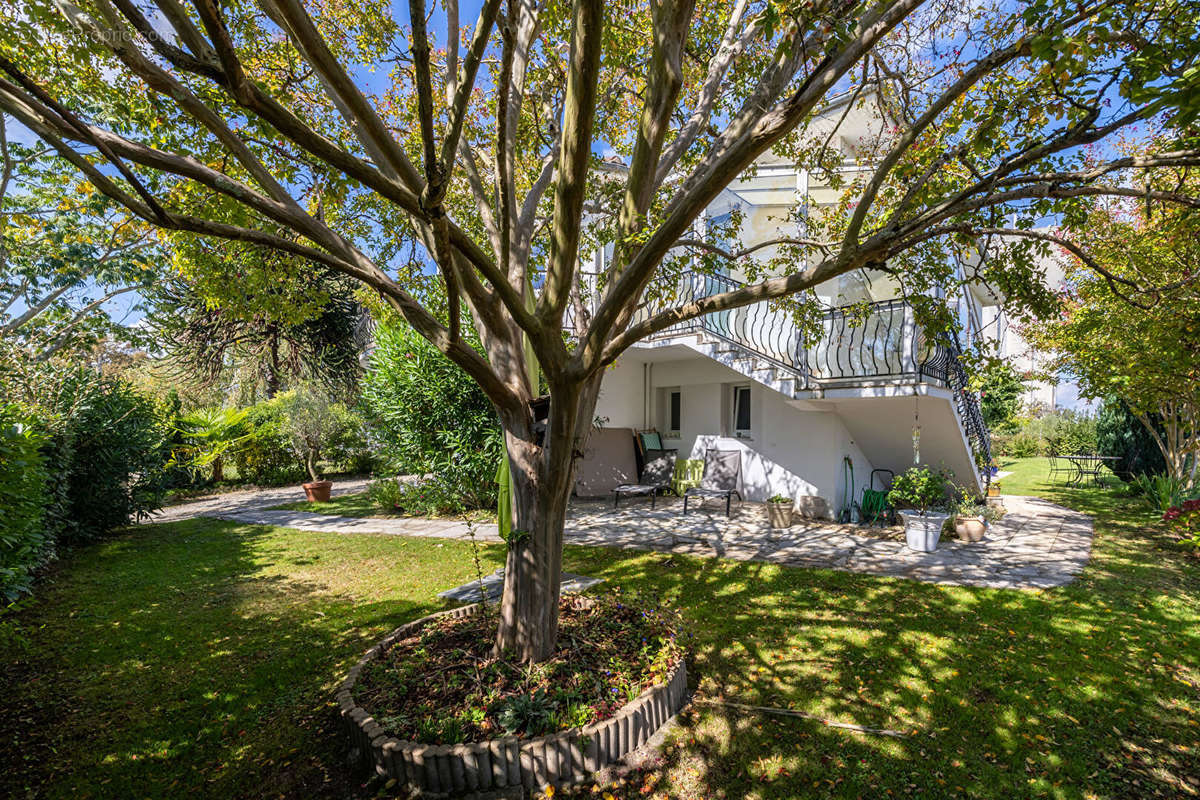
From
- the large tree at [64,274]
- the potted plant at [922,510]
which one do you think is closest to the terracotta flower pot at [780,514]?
the potted plant at [922,510]

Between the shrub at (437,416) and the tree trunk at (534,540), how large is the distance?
5.54 metres

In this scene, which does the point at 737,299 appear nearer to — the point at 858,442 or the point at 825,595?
the point at 825,595

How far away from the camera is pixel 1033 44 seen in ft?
6.64

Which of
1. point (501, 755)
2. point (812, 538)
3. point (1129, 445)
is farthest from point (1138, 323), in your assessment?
point (1129, 445)

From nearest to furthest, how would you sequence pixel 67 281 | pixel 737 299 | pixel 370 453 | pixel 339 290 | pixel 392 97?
1. pixel 737 299
2. pixel 392 97
3. pixel 67 281
4. pixel 339 290
5. pixel 370 453

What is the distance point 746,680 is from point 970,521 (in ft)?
18.9

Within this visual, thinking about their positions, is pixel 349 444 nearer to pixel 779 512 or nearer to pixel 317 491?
pixel 317 491

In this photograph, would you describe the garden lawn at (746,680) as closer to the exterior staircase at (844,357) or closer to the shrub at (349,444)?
the exterior staircase at (844,357)

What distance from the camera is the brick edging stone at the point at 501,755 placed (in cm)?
267

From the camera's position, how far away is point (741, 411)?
11289 mm

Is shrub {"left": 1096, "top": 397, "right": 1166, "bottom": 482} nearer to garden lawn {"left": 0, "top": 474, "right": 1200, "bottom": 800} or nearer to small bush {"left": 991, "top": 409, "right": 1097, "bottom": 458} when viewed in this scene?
small bush {"left": 991, "top": 409, "right": 1097, "bottom": 458}

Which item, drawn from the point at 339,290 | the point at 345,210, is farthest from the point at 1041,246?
the point at 339,290

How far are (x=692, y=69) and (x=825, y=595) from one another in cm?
598

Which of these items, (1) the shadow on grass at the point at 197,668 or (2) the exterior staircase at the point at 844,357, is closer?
(1) the shadow on grass at the point at 197,668
